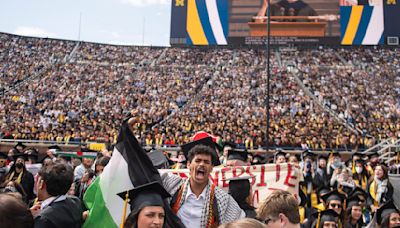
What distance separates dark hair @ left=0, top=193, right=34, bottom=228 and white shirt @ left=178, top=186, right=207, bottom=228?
1.45m

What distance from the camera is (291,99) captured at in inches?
977

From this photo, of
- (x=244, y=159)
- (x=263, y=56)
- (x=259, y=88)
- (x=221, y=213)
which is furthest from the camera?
(x=263, y=56)

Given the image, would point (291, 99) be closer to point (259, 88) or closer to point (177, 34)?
point (259, 88)

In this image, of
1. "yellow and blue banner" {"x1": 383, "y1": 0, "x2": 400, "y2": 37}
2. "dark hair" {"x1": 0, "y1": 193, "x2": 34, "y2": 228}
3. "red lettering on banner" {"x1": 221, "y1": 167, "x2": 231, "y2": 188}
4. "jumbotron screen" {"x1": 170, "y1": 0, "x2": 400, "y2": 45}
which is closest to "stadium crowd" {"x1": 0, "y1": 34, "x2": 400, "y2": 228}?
"dark hair" {"x1": 0, "y1": 193, "x2": 34, "y2": 228}

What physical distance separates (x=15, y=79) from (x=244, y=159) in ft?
91.8

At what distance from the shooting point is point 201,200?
3357mm

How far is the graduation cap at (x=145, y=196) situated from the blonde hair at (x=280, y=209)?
0.72 meters

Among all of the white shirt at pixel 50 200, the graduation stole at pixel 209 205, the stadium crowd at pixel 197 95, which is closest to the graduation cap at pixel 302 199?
the graduation stole at pixel 209 205

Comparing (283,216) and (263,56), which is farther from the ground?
(263,56)

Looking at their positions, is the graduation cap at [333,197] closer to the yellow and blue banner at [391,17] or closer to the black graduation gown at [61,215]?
the black graduation gown at [61,215]

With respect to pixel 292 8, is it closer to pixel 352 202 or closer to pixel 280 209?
pixel 352 202

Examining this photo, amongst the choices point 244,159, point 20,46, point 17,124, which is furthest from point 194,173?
point 20,46

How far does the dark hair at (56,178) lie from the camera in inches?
123

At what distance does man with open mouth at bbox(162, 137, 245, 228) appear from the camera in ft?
10.7
